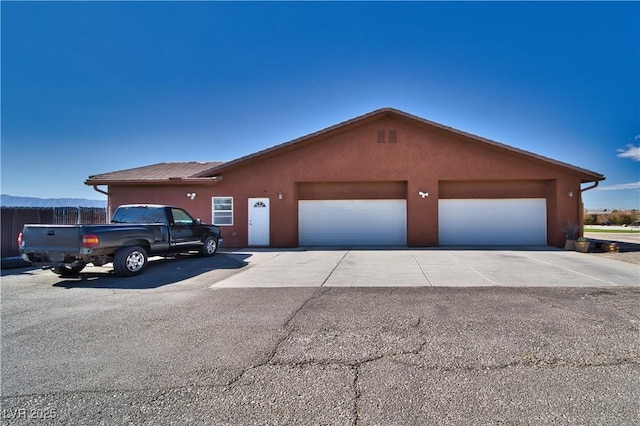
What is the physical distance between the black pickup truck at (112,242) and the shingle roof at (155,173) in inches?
215

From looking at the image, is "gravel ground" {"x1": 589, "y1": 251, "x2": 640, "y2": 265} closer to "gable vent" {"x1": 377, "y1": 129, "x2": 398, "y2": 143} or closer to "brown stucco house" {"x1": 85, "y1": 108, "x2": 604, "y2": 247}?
"brown stucco house" {"x1": 85, "y1": 108, "x2": 604, "y2": 247}

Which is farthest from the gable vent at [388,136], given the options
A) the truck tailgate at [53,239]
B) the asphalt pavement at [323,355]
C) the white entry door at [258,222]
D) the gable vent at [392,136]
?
the truck tailgate at [53,239]

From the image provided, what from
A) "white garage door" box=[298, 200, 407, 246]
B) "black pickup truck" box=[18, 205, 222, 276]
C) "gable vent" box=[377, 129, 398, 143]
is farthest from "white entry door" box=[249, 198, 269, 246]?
"gable vent" box=[377, 129, 398, 143]

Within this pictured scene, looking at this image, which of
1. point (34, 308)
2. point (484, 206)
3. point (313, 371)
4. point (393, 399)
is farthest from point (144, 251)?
point (484, 206)

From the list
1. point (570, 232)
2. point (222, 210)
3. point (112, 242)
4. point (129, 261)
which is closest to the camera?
point (112, 242)

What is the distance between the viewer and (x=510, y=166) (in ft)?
47.6

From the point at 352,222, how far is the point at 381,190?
6.53 ft

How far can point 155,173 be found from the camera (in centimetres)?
1766

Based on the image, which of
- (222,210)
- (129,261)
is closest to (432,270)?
(129,261)

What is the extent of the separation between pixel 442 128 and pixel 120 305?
43.9 feet

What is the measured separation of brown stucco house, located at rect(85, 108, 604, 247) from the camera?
47.9 feet

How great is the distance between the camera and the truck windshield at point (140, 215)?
393 inches

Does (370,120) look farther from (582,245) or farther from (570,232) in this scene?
(582,245)

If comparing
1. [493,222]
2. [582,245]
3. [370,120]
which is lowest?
[582,245]
